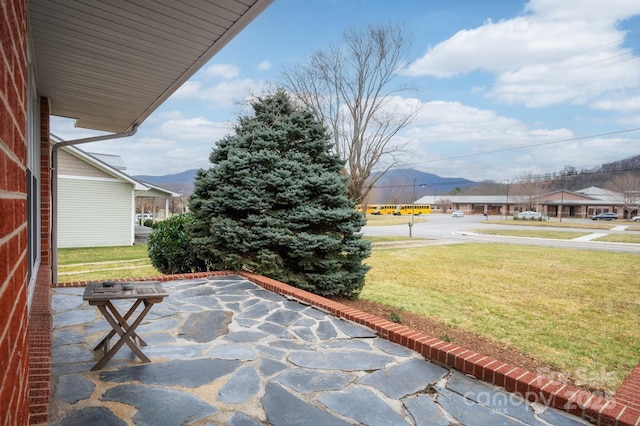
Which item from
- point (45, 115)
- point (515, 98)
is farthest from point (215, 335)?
point (515, 98)

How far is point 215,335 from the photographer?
4.08m

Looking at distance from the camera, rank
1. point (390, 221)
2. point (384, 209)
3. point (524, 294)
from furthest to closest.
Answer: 1. point (384, 209)
2. point (390, 221)
3. point (524, 294)

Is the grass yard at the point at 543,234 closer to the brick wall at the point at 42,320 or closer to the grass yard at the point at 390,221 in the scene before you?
the grass yard at the point at 390,221

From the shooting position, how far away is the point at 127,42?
317 centimetres

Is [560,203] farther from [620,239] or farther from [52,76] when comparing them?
[52,76]

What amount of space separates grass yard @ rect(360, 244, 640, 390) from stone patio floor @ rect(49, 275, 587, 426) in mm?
2422

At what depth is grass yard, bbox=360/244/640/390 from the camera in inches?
205

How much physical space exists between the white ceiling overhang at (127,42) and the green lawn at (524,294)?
513cm

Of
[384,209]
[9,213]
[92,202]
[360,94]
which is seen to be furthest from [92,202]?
[384,209]

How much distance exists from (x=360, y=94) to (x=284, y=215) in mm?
10421

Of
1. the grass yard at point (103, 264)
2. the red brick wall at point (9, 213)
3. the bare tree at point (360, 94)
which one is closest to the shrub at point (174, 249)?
the grass yard at point (103, 264)

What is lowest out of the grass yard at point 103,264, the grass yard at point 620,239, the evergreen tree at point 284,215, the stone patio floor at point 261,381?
the grass yard at point 103,264

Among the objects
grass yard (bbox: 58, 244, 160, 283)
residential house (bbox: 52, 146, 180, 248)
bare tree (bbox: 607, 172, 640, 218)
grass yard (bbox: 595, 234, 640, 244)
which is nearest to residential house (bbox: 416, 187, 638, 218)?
bare tree (bbox: 607, 172, 640, 218)

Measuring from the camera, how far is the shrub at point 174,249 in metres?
8.05
